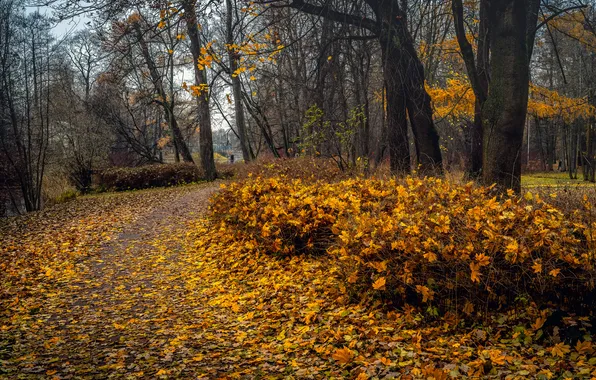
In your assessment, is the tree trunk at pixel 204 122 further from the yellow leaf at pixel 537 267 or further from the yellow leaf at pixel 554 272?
the yellow leaf at pixel 554 272

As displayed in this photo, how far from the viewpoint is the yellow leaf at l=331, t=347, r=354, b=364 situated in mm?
3344

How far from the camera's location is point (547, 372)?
2.98 meters

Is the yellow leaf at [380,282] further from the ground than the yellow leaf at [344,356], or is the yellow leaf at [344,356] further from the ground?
the yellow leaf at [380,282]

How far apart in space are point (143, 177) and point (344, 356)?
649 inches

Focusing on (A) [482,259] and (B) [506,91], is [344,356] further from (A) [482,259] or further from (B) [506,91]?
(B) [506,91]

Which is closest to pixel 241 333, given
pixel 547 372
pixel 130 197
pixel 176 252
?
pixel 547 372

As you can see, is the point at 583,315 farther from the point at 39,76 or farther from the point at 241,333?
the point at 39,76

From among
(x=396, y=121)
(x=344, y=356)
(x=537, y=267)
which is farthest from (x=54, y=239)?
(x=537, y=267)

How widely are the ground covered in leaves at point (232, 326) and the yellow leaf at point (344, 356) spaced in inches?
0.7

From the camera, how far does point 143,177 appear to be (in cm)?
1842

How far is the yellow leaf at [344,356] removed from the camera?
334cm

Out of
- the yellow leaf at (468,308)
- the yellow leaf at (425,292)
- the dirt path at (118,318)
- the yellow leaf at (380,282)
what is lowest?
the dirt path at (118,318)

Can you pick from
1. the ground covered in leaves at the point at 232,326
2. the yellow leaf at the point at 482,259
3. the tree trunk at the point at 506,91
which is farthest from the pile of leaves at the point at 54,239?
the tree trunk at the point at 506,91

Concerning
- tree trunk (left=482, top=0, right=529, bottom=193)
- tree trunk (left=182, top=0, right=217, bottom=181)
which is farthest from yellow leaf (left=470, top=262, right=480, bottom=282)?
tree trunk (left=182, top=0, right=217, bottom=181)
